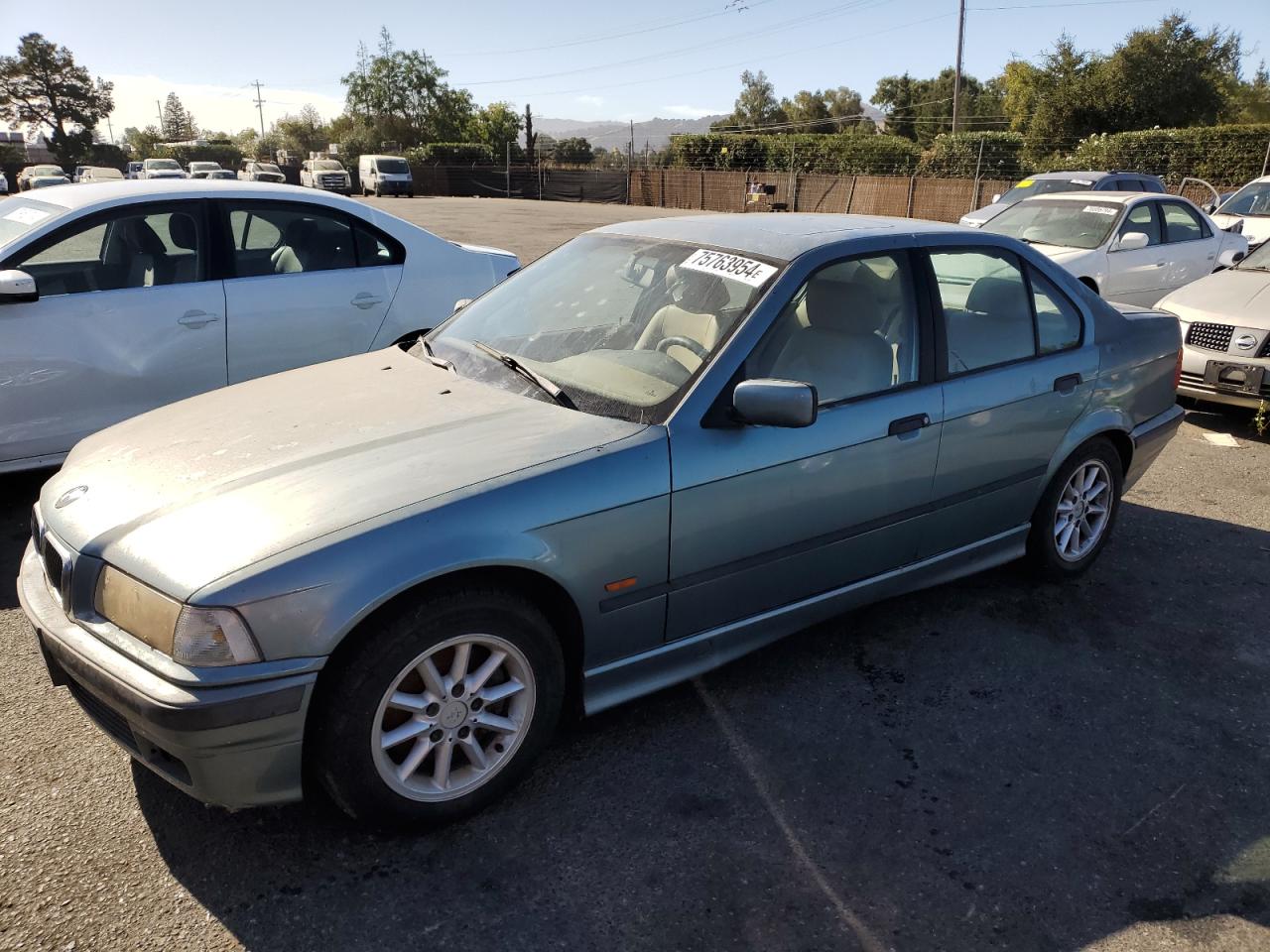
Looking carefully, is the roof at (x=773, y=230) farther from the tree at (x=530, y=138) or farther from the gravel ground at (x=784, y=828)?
the tree at (x=530, y=138)

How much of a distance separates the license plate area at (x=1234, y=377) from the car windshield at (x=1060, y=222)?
2.69 m

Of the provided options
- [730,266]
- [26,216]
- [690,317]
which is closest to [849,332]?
[730,266]

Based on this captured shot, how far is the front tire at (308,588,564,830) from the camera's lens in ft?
7.59

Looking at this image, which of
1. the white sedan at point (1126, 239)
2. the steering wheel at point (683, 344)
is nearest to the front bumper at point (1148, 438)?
the steering wheel at point (683, 344)

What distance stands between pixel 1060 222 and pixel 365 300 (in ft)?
24.5

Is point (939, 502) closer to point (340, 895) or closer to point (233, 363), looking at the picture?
point (340, 895)

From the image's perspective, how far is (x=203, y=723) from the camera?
2139 millimetres

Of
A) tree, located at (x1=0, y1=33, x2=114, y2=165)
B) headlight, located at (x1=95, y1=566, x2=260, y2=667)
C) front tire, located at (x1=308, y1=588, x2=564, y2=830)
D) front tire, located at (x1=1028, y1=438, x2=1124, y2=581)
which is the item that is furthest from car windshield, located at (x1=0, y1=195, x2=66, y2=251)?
tree, located at (x1=0, y1=33, x2=114, y2=165)

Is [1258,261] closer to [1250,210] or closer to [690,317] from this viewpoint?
[1250,210]

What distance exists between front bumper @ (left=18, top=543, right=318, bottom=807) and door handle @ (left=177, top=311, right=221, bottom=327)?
2.96m

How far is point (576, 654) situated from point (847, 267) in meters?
1.70

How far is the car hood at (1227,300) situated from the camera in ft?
22.6

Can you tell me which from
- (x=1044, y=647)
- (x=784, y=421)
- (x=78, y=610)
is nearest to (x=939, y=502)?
(x=1044, y=647)

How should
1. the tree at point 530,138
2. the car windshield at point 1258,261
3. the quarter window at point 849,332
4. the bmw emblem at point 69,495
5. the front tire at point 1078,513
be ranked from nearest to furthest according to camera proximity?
the bmw emblem at point 69,495 → the quarter window at point 849,332 → the front tire at point 1078,513 → the car windshield at point 1258,261 → the tree at point 530,138
